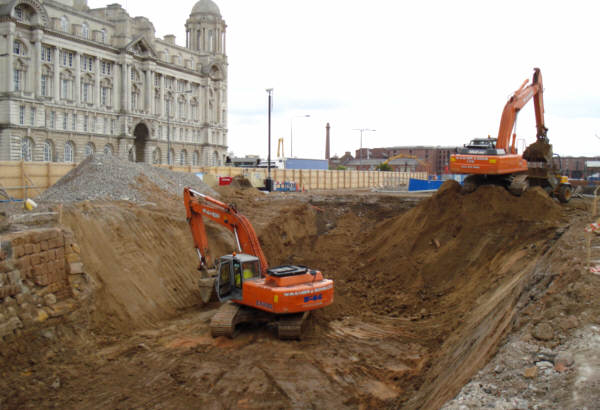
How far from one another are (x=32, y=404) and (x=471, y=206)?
51.2 ft

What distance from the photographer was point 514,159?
19.7 metres

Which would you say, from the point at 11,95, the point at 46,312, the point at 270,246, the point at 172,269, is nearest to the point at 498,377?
the point at 46,312

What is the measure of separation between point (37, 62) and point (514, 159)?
5072cm

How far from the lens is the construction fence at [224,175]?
94.8ft

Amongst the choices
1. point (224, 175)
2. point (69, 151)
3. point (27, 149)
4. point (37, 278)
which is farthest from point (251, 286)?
point (69, 151)

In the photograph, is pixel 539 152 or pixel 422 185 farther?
pixel 422 185

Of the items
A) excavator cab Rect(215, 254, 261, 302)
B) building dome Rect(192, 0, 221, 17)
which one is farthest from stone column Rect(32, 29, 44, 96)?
excavator cab Rect(215, 254, 261, 302)

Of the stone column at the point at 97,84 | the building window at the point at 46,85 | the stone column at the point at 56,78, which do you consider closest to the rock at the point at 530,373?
the building window at the point at 46,85

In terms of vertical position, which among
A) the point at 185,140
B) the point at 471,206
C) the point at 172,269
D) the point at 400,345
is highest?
the point at 185,140

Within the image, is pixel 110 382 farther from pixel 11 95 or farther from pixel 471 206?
pixel 11 95

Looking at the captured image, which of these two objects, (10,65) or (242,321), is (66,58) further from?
(242,321)

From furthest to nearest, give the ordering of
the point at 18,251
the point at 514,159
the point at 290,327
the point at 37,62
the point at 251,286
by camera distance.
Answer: the point at 37,62 → the point at 514,159 → the point at 251,286 → the point at 290,327 → the point at 18,251

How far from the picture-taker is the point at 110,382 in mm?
10891

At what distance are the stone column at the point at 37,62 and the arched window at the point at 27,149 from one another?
16.1 ft
